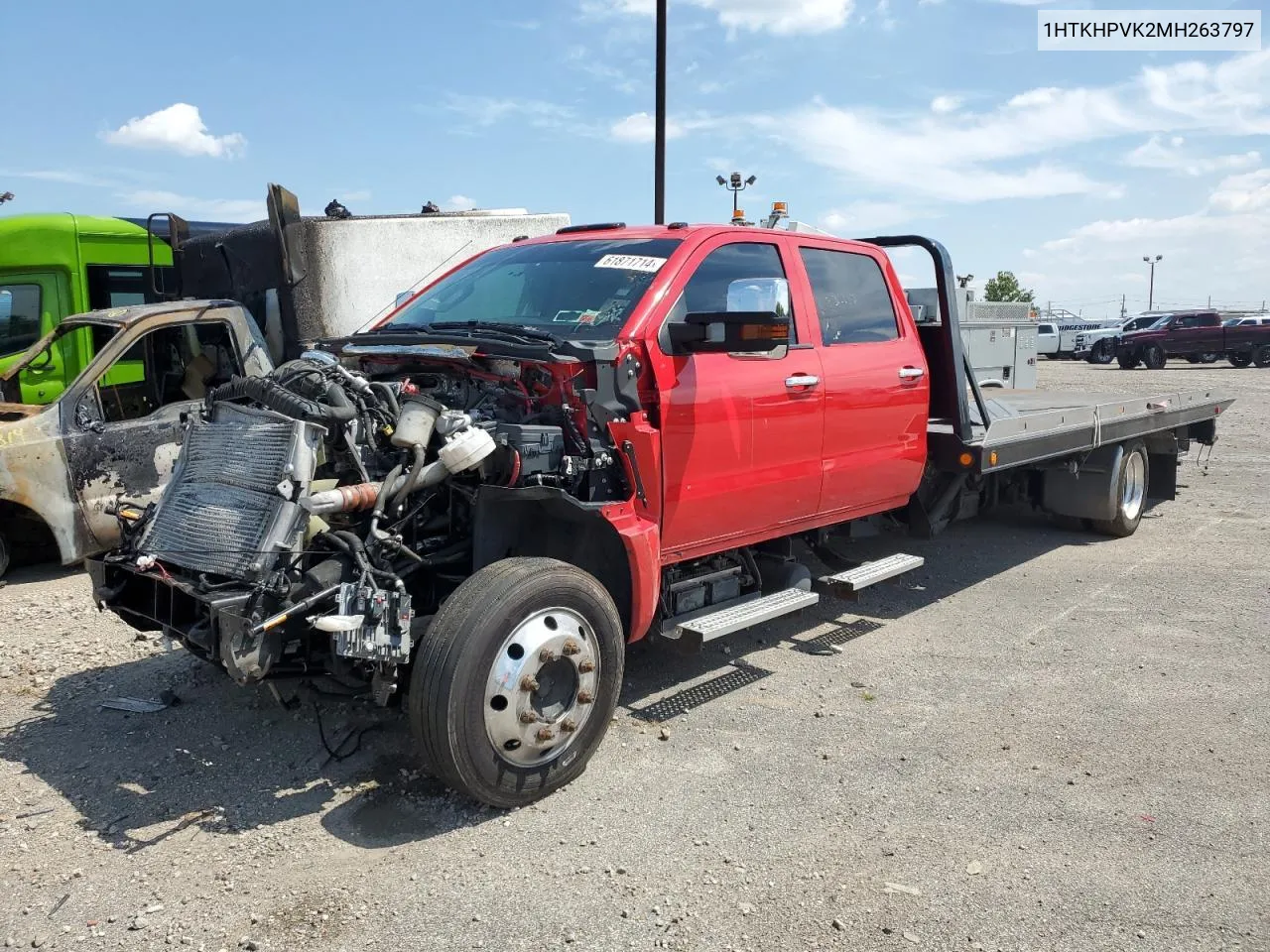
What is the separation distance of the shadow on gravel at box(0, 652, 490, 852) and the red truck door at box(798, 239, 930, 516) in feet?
8.51

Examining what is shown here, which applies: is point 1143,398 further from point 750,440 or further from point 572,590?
point 572,590

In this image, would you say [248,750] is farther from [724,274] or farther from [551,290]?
[724,274]

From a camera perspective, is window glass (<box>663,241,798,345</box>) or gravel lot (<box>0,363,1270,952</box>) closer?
gravel lot (<box>0,363,1270,952</box>)

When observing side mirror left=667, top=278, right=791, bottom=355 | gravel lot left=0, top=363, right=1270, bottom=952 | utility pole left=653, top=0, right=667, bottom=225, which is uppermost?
utility pole left=653, top=0, right=667, bottom=225

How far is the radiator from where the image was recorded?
3635 mm

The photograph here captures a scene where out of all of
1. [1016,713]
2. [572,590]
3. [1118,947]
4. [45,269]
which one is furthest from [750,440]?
[45,269]

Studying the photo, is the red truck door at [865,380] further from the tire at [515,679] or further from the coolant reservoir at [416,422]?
the coolant reservoir at [416,422]

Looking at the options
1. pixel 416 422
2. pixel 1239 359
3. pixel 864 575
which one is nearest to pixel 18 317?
pixel 416 422

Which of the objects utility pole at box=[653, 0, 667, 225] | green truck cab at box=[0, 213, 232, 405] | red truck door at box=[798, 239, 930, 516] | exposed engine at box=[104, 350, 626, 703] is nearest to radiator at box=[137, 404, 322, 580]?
exposed engine at box=[104, 350, 626, 703]

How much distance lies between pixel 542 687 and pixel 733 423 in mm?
1526

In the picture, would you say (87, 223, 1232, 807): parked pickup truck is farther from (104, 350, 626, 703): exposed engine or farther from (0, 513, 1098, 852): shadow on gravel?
(0, 513, 1098, 852): shadow on gravel

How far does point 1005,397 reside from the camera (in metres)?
8.94

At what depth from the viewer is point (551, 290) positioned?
15.6ft

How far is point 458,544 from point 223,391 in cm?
114
